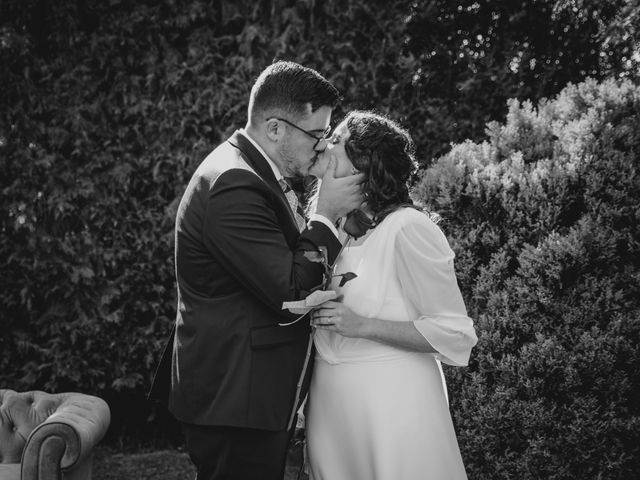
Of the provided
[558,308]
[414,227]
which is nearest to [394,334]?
[414,227]

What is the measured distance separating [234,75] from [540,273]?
291cm

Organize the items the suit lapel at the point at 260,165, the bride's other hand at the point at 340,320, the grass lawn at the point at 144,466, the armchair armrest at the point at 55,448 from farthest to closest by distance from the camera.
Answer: the grass lawn at the point at 144,466 → the armchair armrest at the point at 55,448 → the suit lapel at the point at 260,165 → the bride's other hand at the point at 340,320

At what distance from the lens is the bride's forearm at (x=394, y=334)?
232 centimetres

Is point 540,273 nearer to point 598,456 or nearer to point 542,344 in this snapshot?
point 542,344

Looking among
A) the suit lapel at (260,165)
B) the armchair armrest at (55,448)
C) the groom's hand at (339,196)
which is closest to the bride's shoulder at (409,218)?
the groom's hand at (339,196)

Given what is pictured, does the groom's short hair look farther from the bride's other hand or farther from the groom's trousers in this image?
the groom's trousers

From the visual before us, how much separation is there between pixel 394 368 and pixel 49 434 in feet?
6.25

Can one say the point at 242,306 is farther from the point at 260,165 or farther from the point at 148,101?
the point at 148,101

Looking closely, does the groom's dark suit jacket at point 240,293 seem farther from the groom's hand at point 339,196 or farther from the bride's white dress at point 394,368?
the bride's white dress at point 394,368

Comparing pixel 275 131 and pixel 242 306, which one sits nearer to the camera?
pixel 242 306

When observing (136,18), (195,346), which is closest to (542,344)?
(195,346)

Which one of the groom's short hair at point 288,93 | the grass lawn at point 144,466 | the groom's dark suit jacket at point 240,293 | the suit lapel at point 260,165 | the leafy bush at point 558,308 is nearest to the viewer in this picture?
the groom's dark suit jacket at point 240,293

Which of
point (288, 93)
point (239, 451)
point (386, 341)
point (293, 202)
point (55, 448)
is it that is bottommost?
point (55, 448)

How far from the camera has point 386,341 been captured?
A: 234 centimetres
